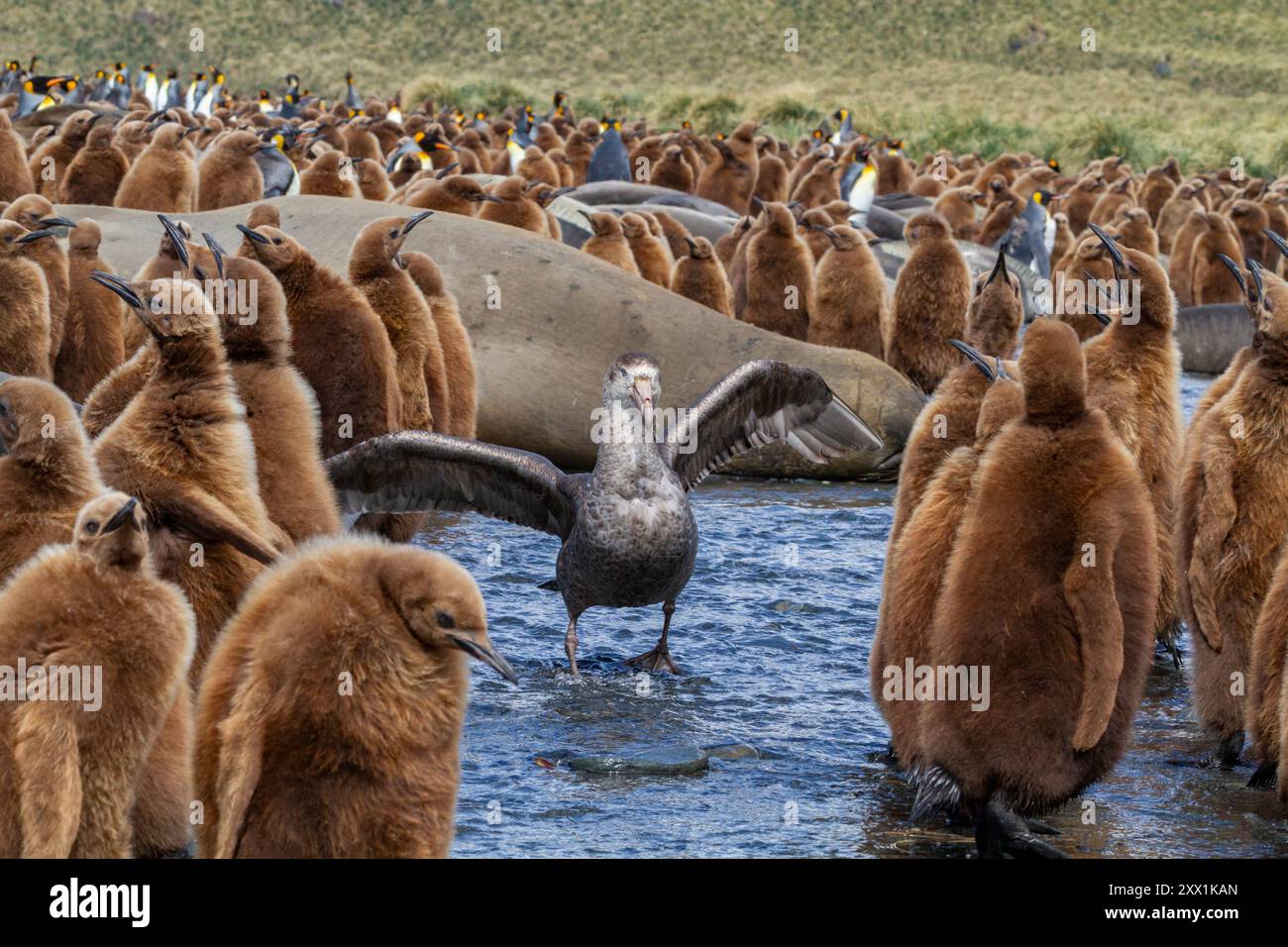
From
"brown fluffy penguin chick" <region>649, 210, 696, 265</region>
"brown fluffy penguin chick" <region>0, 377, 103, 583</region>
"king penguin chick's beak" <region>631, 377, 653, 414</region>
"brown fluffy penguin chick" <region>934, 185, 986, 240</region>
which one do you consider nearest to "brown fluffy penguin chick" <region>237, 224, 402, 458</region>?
"king penguin chick's beak" <region>631, 377, 653, 414</region>

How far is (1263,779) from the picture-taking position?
5445 mm

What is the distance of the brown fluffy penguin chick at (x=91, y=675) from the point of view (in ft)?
12.0

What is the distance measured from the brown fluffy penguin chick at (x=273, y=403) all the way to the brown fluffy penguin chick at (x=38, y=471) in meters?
0.80

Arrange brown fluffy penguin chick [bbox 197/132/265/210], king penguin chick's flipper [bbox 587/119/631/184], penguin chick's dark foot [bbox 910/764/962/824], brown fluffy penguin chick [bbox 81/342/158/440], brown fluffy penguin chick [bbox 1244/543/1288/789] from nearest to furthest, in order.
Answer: penguin chick's dark foot [bbox 910/764/962/824], brown fluffy penguin chick [bbox 1244/543/1288/789], brown fluffy penguin chick [bbox 81/342/158/440], brown fluffy penguin chick [bbox 197/132/265/210], king penguin chick's flipper [bbox 587/119/631/184]

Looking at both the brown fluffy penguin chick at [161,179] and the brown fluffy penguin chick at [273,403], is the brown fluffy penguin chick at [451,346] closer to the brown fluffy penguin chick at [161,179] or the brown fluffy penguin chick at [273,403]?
the brown fluffy penguin chick at [273,403]

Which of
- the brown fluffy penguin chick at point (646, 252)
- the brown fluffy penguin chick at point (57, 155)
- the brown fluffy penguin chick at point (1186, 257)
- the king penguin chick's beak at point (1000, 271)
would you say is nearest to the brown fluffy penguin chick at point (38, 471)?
the king penguin chick's beak at point (1000, 271)

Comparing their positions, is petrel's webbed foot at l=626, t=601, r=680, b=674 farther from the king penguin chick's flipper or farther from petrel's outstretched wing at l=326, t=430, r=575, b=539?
the king penguin chick's flipper

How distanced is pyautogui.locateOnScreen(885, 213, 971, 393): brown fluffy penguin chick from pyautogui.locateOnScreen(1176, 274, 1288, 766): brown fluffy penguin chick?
602 centimetres

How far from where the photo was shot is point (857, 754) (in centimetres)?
566

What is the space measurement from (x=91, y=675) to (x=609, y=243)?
1003 cm

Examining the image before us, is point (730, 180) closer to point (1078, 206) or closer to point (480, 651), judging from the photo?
point (1078, 206)

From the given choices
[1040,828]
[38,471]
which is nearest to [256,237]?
[38,471]

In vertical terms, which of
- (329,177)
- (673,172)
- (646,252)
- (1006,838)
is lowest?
(1006,838)

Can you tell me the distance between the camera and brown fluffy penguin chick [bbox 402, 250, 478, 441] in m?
8.66
